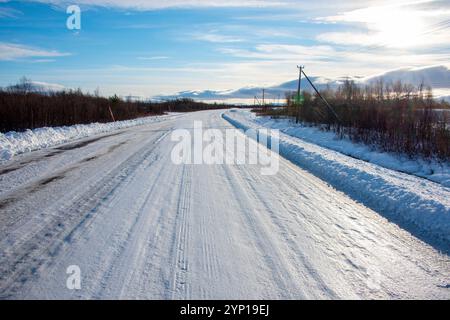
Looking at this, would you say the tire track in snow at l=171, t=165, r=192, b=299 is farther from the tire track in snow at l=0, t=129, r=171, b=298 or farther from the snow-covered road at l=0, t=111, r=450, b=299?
the tire track in snow at l=0, t=129, r=171, b=298

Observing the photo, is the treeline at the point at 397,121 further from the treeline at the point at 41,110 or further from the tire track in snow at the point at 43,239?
the treeline at the point at 41,110

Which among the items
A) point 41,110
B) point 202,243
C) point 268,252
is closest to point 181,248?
point 202,243

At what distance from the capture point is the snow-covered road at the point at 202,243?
10.1ft

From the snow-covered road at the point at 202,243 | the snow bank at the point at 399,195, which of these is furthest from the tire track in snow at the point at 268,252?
the snow bank at the point at 399,195

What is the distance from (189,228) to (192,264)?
3.34 ft

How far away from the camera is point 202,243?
13.1 feet

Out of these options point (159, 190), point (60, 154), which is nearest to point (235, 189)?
point (159, 190)

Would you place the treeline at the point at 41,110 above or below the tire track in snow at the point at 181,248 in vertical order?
above

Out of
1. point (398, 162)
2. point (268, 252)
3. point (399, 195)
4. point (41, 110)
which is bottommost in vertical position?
point (268, 252)

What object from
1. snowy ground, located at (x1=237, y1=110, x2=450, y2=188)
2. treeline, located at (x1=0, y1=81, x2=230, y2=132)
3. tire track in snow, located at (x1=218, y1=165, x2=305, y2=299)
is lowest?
tire track in snow, located at (x1=218, y1=165, x2=305, y2=299)

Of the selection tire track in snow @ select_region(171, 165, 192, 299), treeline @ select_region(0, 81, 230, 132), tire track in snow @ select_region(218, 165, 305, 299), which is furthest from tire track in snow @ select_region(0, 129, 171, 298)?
treeline @ select_region(0, 81, 230, 132)

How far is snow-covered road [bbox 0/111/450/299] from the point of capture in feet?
10.1

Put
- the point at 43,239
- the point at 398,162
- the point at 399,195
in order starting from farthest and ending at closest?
1. the point at 398,162
2. the point at 399,195
3. the point at 43,239

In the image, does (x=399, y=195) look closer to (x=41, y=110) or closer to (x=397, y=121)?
(x=397, y=121)
